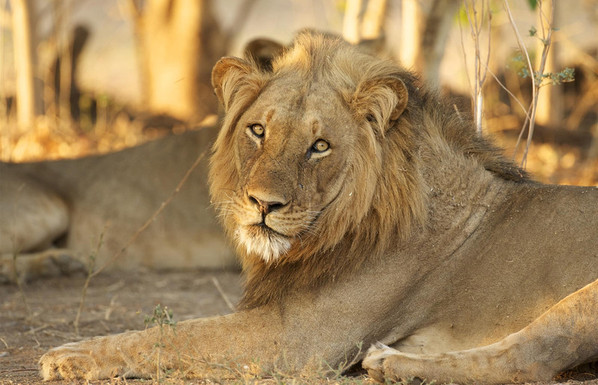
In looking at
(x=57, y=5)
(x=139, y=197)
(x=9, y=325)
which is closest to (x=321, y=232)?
(x=9, y=325)

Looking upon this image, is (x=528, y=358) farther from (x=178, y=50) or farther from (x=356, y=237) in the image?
(x=178, y=50)

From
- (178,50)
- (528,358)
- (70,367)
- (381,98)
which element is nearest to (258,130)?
(381,98)

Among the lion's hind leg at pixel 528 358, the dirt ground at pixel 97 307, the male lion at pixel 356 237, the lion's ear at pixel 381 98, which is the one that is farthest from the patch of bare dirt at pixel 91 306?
the lion's ear at pixel 381 98

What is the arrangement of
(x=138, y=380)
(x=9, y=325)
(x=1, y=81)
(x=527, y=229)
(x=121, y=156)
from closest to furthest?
(x=138, y=380)
(x=527, y=229)
(x=9, y=325)
(x=121, y=156)
(x=1, y=81)

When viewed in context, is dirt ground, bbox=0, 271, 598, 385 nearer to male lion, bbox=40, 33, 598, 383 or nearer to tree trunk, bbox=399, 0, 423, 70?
male lion, bbox=40, 33, 598, 383

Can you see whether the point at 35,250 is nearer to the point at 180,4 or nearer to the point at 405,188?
the point at 405,188

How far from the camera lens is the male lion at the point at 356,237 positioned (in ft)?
13.0

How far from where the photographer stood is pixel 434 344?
4.12 metres

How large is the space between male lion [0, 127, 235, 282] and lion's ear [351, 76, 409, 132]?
13.1 feet

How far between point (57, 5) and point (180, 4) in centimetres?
188

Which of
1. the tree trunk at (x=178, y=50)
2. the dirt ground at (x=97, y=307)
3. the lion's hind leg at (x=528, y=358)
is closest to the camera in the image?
the lion's hind leg at (x=528, y=358)

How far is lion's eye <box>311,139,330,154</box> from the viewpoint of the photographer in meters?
4.02

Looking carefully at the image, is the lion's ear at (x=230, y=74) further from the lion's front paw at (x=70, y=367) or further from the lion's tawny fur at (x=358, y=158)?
the lion's front paw at (x=70, y=367)

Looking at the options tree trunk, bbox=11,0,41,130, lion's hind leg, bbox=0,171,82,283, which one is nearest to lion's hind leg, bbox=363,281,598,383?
lion's hind leg, bbox=0,171,82,283
